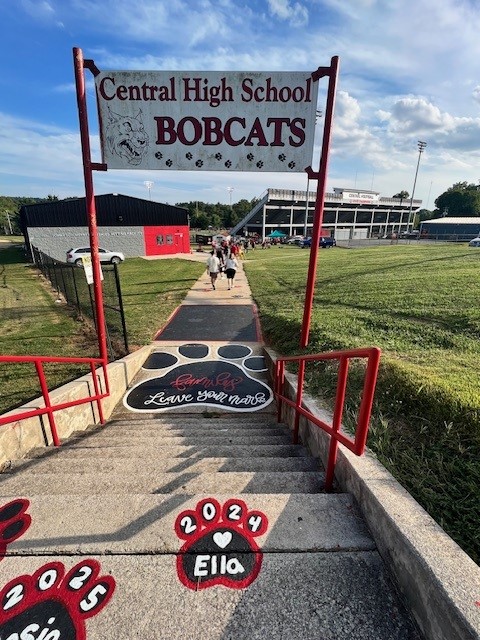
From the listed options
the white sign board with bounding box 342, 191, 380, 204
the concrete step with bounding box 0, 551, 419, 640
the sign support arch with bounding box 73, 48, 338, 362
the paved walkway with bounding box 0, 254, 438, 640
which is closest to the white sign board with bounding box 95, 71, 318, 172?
the sign support arch with bounding box 73, 48, 338, 362

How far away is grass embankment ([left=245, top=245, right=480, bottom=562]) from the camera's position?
2.42 meters

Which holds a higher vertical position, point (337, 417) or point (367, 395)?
point (367, 395)

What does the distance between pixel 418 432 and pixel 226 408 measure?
330cm

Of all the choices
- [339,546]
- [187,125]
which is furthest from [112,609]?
[187,125]

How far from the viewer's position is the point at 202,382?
21.6 ft

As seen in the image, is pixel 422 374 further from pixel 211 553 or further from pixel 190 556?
pixel 190 556

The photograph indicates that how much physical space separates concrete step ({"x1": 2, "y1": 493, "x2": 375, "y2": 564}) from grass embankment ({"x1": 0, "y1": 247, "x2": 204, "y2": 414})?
3.03 meters

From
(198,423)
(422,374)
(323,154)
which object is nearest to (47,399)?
(198,423)

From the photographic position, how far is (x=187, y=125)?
4312 mm

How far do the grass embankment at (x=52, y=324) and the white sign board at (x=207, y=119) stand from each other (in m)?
3.71

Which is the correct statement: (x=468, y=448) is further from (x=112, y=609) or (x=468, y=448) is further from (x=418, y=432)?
(x=112, y=609)

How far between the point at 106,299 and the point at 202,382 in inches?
160

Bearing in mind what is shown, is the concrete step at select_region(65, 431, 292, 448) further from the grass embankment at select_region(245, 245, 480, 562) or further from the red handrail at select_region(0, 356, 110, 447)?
the grass embankment at select_region(245, 245, 480, 562)

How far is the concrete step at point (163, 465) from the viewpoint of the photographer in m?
3.11
